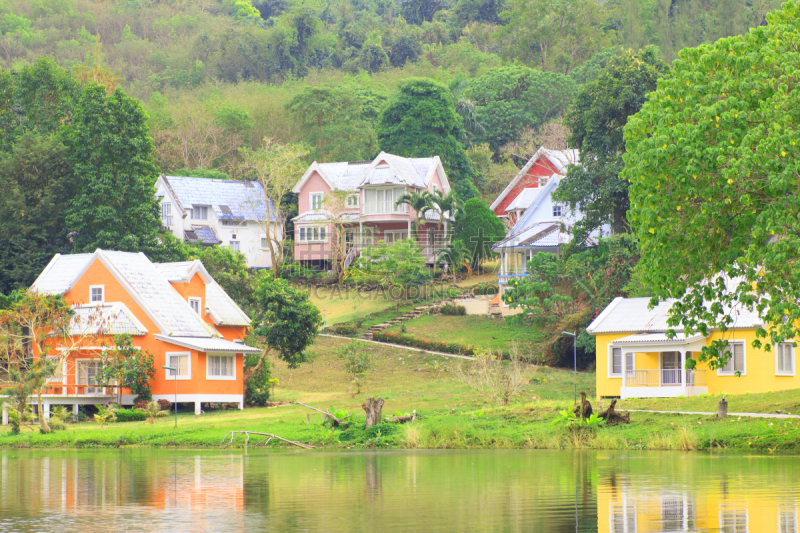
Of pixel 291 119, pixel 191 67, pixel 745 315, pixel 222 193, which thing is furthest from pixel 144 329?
pixel 191 67

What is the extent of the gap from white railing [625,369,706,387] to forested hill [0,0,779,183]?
145ft

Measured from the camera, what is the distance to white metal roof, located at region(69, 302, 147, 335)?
41000 millimetres

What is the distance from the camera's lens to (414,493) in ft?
60.1

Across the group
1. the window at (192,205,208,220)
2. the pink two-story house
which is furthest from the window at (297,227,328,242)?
the window at (192,205,208,220)

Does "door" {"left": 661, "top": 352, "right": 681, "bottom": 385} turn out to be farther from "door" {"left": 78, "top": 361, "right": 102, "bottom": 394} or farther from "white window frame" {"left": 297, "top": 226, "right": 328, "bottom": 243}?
"white window frame" {"left": 297, "top": 226, "right": 328, "bottom": 243}

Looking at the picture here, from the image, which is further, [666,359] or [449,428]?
[666,359]

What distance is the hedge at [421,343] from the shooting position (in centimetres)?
5181

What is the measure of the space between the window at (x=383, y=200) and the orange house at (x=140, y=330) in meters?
25.2

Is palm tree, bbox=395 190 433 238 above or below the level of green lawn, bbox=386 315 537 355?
above

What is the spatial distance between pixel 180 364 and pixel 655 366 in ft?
64.9

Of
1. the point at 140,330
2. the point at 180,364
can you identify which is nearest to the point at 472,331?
the point at 180,364

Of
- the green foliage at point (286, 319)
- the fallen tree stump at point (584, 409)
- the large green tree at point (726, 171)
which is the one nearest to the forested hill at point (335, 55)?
the green foliage at point (286, 319)

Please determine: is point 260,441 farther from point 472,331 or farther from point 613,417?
point 472,331

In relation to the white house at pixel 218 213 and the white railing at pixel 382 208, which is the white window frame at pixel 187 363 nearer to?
the white railing at pixel 382 208
